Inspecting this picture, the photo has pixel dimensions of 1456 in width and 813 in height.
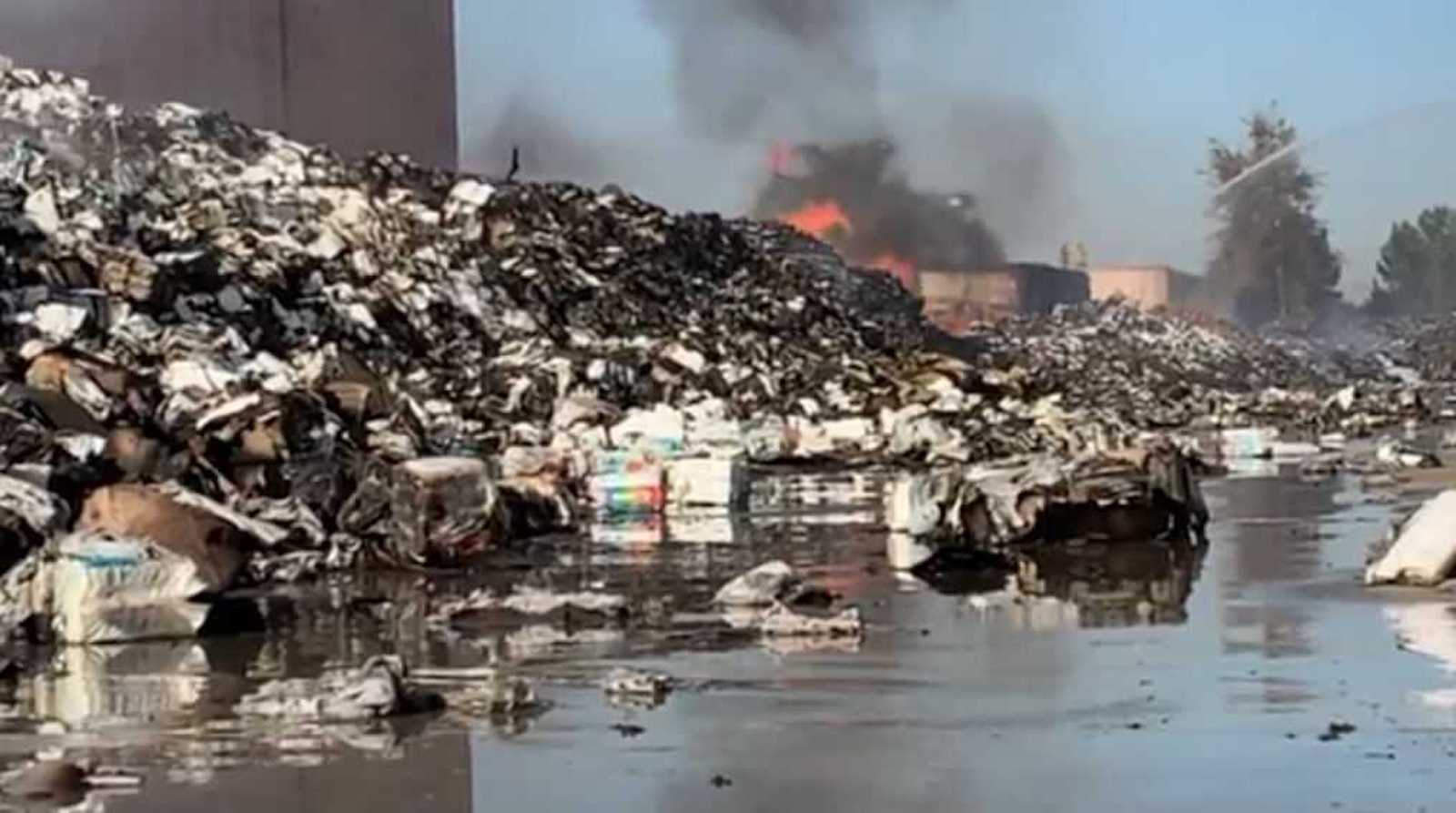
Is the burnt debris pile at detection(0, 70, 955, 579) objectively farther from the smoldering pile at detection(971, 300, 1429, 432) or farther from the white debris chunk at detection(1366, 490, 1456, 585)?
the white debris chunk at detection(1366, 490, 1456, 585)

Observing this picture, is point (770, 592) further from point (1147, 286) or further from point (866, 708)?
point (1147, 286)

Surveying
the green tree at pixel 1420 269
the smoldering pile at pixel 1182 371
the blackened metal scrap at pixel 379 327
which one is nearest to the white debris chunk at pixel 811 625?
the blackened metal scrap at pixel 379 327

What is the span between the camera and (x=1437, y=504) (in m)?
7.29

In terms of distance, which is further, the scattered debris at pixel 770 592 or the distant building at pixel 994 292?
the distant building at pixel 994 292

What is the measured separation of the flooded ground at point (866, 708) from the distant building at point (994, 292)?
25.6m

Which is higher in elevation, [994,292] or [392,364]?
[994,292]

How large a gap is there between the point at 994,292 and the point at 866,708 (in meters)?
30.9

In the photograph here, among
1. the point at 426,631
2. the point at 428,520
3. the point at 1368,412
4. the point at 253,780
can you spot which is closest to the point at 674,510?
the point at 428,520

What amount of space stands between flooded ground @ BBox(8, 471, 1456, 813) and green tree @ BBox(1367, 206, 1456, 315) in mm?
36354

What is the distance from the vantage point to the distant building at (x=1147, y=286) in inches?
1453

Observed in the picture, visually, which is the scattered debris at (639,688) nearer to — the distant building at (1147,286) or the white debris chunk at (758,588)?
the white debris chunk at (758,588)

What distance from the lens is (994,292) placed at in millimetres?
35469

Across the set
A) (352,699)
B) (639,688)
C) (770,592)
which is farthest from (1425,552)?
(352,699)

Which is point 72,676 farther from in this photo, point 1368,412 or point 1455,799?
point 1368,412
